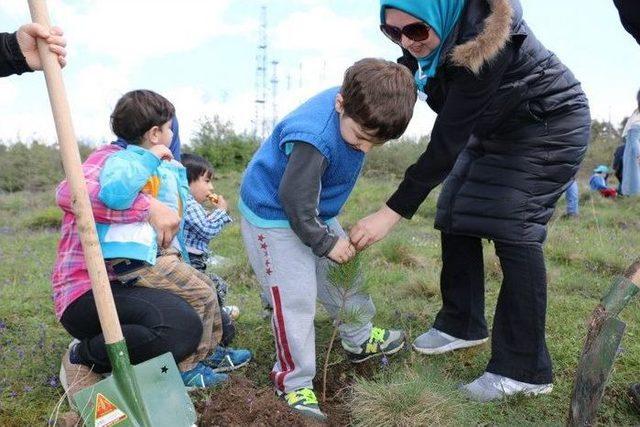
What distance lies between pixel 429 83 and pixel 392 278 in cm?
222

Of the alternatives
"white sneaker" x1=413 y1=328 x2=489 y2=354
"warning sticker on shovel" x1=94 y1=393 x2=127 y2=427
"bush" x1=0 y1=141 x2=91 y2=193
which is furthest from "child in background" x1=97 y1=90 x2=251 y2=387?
"bush" x1=0 y1=141 x2=91 y2=193

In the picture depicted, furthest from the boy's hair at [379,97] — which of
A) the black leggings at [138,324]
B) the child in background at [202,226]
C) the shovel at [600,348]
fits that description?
the child in background at [202,226]

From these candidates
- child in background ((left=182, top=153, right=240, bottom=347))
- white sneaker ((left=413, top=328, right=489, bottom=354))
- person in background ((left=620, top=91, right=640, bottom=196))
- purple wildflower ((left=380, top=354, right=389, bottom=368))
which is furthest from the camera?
person in background ((left=620, top=91, right=640, bottom=196))

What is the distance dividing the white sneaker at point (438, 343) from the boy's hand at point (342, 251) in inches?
34.9

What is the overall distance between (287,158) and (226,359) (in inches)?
43.0

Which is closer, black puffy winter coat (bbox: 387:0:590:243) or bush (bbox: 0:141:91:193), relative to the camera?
black puffy winter coat (bbox: 387:0:590:243)

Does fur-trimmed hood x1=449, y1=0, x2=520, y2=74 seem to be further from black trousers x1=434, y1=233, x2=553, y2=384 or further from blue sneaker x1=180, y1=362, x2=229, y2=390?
blue sneaker x1=180, y1=362, x2=229, y2=390

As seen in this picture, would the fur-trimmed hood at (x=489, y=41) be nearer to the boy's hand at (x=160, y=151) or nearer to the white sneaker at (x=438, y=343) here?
the boy's hand at (x=160, y=151)

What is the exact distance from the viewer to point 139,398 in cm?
231

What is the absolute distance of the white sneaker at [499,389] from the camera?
268cm

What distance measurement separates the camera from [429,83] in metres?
2.67

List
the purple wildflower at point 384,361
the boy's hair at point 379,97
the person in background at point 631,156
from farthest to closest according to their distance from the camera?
the person in background at point 631,156, the purple wildflower at point 384,361, the boy's hair at point 379,97

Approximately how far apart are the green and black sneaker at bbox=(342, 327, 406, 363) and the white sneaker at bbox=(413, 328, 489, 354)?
12 centimetres

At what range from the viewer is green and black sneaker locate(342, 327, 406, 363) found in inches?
119
